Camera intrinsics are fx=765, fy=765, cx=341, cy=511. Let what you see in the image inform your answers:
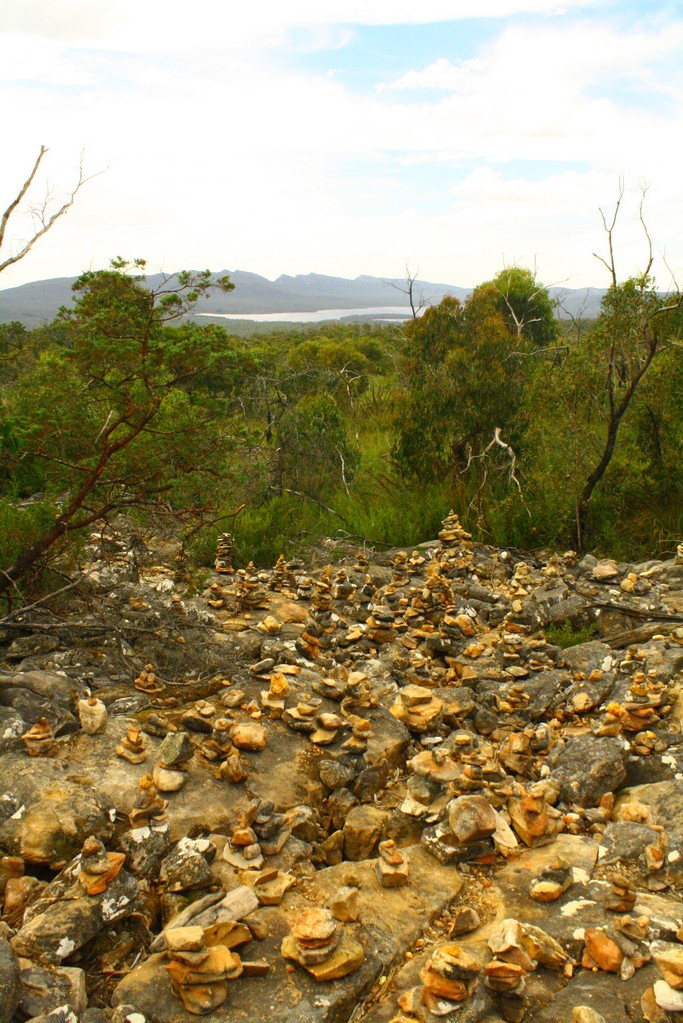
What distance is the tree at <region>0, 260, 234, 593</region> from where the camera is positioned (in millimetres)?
4246

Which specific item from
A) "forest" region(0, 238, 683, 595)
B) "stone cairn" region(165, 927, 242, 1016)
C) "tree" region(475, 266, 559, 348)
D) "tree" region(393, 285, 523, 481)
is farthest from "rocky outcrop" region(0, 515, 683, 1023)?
"tree" region(475, 266, 559, 348)

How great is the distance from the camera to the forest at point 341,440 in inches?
176

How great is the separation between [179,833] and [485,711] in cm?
210

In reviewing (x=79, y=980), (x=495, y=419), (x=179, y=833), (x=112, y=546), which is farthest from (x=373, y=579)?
(x=79, y=980)

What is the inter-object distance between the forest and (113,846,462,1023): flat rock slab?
2441 millimetres

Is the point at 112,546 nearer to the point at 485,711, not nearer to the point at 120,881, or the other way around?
the point at 485,711

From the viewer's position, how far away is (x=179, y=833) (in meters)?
3.09

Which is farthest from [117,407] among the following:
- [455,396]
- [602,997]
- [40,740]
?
[455,396]

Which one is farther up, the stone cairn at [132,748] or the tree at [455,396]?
the tree at [455,396]

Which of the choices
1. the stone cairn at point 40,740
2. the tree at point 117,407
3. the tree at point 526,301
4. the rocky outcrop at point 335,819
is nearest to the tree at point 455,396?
the rocky outcrop at point 335,819

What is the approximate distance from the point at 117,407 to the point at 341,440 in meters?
5.26

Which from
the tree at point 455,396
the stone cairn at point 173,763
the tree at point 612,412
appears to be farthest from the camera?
the tree at point 455,396

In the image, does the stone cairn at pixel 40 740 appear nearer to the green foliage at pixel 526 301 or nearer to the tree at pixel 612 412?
the tree at pixel 612 412

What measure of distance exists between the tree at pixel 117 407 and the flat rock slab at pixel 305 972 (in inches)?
91.8
